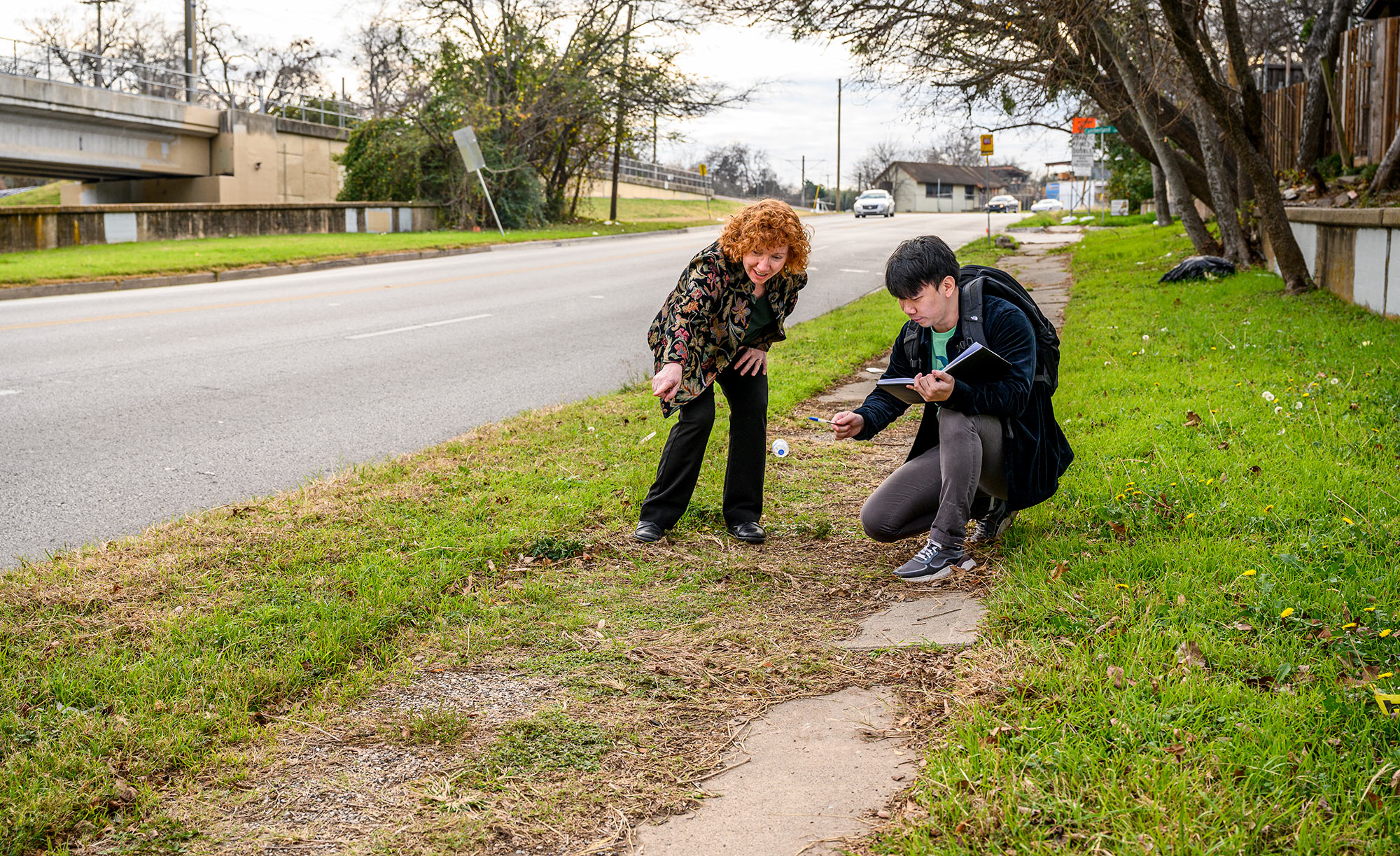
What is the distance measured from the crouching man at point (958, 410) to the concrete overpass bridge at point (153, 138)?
36065 mm

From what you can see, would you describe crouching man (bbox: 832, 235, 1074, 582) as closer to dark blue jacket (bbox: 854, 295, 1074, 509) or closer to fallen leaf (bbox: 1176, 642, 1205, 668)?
dark blue jacket (bbox: 854, 295, 1074, 509)

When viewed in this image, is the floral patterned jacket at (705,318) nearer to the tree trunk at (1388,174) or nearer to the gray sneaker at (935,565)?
the gray sneaker at (935,565)

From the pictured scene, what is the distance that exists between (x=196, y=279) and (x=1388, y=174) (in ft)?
54.7

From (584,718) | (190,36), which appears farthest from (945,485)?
(190,36)

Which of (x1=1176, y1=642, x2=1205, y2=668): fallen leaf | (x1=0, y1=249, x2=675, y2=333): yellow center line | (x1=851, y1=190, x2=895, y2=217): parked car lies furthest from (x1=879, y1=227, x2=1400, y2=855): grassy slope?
(x1=851, y1=190, x2=895, y2=217): parked car

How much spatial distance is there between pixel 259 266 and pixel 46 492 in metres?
14.5

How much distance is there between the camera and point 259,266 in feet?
62.6

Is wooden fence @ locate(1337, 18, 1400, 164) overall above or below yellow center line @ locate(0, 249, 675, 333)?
above

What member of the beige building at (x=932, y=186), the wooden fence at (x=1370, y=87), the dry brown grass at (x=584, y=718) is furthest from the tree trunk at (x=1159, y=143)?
the beige building at (x=932, y=186)

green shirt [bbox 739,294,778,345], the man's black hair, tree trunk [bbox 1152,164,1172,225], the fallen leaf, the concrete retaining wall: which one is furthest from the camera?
tree trunk [bbox 1152,164,1172,225]

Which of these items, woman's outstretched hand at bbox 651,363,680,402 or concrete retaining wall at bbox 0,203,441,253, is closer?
woman's outstretched hand at bbox 651,363,680,402

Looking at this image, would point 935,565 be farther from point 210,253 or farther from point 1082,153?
point 1082,153

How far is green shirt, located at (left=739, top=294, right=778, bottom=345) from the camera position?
4777 mm

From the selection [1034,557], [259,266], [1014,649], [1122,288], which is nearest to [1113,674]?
[1014,649]
